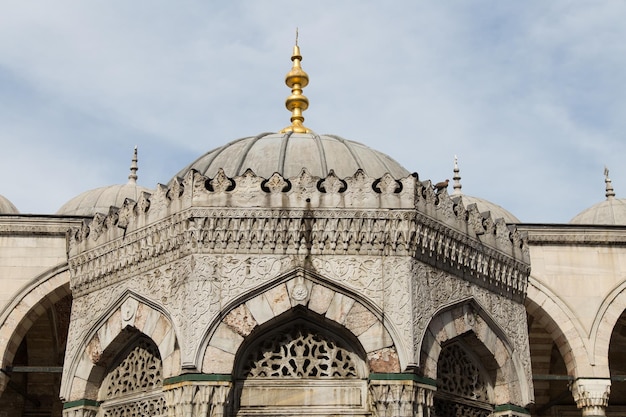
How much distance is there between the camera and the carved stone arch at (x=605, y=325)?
44.8 feet

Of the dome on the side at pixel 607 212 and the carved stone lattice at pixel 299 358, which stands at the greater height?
the dome on the side at pixel 607 212

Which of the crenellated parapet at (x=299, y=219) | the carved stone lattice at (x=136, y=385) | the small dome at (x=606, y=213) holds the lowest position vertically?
the carved stone lattice at (x=136, y=385)

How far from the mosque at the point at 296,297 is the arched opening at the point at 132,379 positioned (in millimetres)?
15

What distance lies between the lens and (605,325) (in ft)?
45.0

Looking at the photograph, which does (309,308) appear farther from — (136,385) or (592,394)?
(592,394)

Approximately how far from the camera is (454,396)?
295 inches

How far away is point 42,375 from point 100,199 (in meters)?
4.10

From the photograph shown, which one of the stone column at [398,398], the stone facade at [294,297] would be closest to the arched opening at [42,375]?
the stone facade at [294,297]

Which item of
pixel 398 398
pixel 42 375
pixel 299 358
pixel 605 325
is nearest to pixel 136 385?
pixel 299 358

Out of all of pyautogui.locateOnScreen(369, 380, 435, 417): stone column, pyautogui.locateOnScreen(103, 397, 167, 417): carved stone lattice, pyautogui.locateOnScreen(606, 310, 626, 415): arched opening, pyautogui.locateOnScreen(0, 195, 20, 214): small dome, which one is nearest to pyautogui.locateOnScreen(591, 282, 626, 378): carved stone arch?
pyautogui.locateOnScreen(606, 310, 626, 415): arched opening

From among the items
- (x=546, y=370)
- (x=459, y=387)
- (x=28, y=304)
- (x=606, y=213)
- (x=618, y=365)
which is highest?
(x=606, y=213)

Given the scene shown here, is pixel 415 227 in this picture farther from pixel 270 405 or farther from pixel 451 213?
pixel 270 405

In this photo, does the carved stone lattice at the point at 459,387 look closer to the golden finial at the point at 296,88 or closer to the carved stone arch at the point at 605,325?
the golden finial at the point at 296,88

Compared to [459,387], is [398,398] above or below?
below
